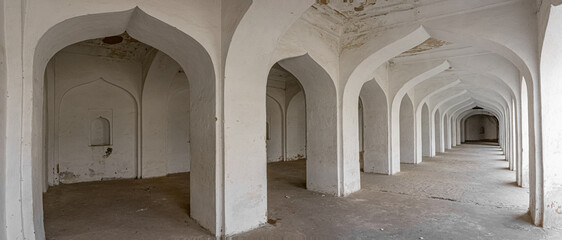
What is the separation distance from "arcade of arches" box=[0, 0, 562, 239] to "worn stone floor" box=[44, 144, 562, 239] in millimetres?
40

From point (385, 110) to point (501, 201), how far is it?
3907 mm

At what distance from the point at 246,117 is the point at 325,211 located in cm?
229

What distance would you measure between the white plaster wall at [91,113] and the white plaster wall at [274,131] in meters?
5.79

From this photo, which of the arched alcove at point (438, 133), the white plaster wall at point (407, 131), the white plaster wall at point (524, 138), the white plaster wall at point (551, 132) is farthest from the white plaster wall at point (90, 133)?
the arched alcove at point (438, 133)

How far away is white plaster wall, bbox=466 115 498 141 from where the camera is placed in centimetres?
3244

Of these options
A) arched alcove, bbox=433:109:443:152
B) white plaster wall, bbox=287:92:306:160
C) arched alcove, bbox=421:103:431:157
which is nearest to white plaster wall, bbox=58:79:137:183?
white plaster wall, bbox=287:92:306:160

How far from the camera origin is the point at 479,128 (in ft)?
108

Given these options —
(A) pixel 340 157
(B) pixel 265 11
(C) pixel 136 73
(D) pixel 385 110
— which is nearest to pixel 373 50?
(A) pixel 340 157

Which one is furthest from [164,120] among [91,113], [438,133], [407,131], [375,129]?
[438,133]

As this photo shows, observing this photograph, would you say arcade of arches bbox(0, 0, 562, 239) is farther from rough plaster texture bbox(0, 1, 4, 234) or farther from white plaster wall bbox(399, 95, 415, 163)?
white plaster wall bbox(399, 95, 415, 163)

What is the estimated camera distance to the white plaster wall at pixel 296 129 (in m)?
13.8

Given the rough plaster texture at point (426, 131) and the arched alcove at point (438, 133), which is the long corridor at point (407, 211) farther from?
the arched alcove at point (438, 133)

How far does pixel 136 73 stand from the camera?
8648mm

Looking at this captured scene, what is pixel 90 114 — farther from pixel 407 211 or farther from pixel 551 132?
pixel 551 132
